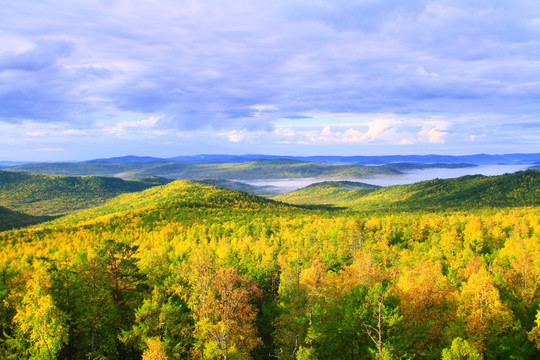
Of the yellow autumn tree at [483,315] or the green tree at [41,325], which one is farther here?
the yellow autumn tree at [483,315]

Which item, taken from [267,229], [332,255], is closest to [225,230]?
[267,229]

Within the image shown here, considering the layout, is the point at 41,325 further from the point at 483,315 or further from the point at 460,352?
the point at 483,315

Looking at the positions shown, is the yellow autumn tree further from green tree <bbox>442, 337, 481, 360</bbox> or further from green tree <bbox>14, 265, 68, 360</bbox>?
green tree <bbox>14, 265, 68, 360</bbox>

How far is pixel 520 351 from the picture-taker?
115ft

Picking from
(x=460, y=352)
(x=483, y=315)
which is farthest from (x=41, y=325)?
(x=483, y=315)

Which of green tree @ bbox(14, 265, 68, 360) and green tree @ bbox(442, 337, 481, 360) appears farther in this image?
green tree @ bbox(14, 265, 68, 360)

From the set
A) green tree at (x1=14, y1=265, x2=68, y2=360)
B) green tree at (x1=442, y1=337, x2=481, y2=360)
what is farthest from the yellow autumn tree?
green tree at (x1=14, y1=265, x2=68, y2=360)

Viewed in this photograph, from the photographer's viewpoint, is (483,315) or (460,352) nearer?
(460,352)

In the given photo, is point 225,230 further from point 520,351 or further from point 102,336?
point 520,351

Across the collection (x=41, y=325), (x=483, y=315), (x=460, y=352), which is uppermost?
(x=41, y=325)

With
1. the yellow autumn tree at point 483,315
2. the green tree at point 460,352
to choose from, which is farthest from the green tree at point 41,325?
the yellow autumn tree at point 483,315

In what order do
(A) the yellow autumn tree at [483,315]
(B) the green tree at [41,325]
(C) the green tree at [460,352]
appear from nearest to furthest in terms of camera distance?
(C) the green tree at [460,352], (B) the green tree at [41,325], (A) the yellow autumn tree at [483,315]

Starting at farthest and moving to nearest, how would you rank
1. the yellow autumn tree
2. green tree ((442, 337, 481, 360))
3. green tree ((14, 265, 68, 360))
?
1. the yellow autumn tree
2. green tree ((14, 265, 68, 360))
3. green tree ((442, 337, 481, 360))

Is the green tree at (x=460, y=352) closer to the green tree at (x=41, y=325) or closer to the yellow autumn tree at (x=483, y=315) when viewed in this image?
the yellow autumn tree at (x=483, y=315)
